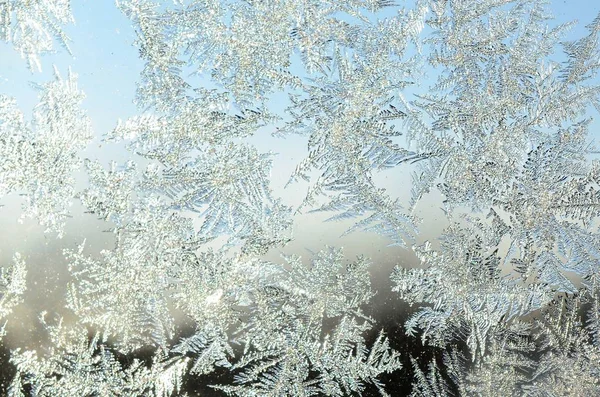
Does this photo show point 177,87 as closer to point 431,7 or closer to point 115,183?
point 115,183

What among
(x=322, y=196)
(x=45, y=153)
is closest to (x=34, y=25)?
(x=45, y=153)

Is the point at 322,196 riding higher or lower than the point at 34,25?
lower

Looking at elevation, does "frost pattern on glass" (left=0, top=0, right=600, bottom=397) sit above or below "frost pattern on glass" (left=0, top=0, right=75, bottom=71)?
below

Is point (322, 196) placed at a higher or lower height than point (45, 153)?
lower

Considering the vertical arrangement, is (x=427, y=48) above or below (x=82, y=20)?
below

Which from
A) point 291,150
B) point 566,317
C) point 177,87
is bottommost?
point 566,317

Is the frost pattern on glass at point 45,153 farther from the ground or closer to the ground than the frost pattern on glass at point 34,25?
closer to the ground

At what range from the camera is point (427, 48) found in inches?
22.3

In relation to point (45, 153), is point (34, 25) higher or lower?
higher

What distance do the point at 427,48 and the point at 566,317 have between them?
333 mm

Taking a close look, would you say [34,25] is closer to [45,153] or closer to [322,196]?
[45,153]

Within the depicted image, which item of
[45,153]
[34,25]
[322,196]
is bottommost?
[322,196]

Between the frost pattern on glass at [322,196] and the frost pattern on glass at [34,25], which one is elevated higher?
the frost pattern on glass at [34,25]

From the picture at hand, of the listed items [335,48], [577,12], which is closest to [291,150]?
[335,48]
